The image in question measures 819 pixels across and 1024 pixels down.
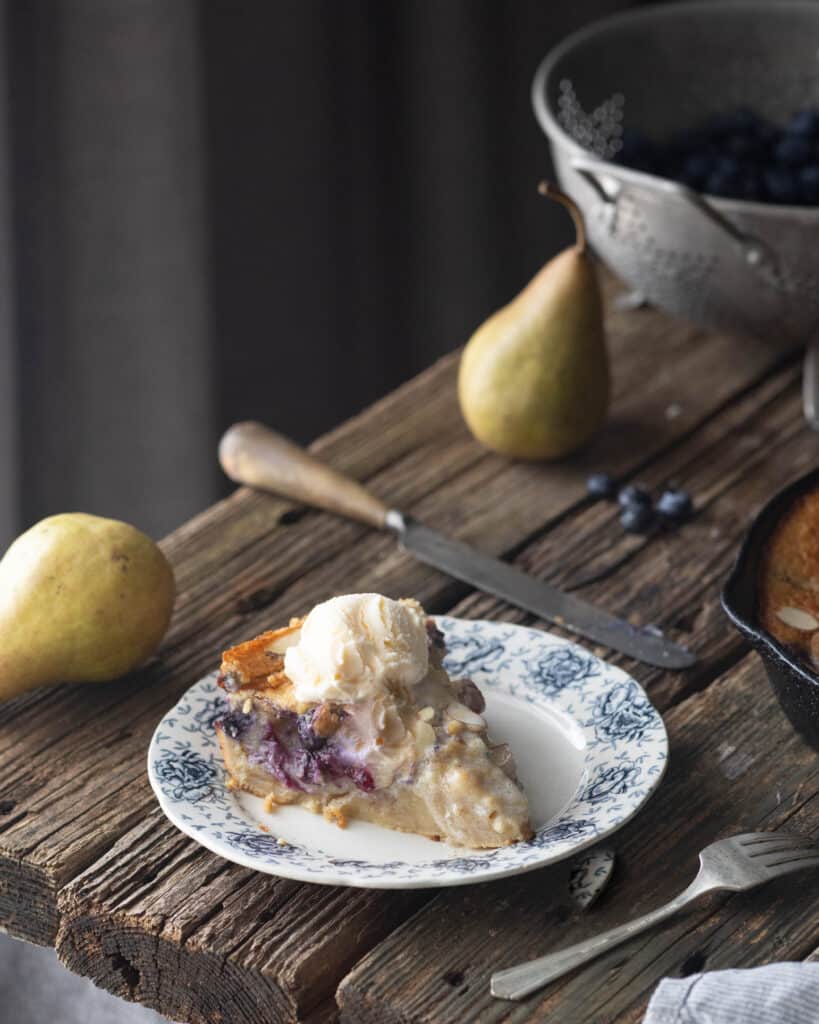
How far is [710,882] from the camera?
3.74ft

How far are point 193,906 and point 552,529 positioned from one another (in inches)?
29.0

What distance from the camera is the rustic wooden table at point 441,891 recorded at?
43.9 inches

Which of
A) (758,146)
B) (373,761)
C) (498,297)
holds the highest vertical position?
(758,146)

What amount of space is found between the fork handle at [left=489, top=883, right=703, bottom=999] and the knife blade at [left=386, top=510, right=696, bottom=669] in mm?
394

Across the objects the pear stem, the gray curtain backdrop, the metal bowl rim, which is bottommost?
the gray curtain backdrop

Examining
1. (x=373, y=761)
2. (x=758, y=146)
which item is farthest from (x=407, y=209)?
(x=373, y=761)

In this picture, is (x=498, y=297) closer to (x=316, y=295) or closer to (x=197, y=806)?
(x=316, y=295)

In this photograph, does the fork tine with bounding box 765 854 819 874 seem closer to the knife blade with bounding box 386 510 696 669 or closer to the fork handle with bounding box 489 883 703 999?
the fork handle with bounding box 489 883 703 999

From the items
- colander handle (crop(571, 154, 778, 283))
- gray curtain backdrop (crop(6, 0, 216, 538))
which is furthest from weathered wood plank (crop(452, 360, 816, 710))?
gray curtain backdrop (crop(6, 0, 216, 538))

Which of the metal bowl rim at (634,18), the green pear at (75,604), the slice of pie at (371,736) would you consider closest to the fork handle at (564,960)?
the slice of pie at (371,736)

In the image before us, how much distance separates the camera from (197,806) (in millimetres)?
1205

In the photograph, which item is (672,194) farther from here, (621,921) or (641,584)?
(621,921)

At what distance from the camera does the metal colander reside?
1787 millimetres

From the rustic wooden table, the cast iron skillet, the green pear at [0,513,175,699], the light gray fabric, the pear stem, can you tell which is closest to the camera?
the light gray fabric
